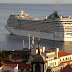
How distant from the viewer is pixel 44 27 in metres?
98.9

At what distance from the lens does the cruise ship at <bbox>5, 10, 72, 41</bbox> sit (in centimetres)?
9161

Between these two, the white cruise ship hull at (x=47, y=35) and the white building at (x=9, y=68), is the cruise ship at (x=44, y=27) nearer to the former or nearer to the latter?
the white cruise ship hull at (x=47, y=35)

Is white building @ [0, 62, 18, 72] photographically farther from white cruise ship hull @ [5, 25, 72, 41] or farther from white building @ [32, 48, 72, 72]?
white cruise ship hull @ [5, 25, 72, 41]

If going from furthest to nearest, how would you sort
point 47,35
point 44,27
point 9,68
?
point 44,27
point 47,35
point 9,68

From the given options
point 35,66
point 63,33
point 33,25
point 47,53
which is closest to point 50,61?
point 47,53

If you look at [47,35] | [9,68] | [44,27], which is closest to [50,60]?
[9,68]

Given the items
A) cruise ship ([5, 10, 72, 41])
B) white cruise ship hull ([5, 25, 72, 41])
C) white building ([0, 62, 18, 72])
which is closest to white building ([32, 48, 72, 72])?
white building ([0, 62, 18, 72])

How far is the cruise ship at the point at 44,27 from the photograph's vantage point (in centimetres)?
9161

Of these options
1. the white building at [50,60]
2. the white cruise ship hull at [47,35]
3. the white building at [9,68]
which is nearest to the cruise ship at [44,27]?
the white cruise ship hull at [47,35]

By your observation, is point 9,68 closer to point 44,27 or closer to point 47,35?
point 47,35

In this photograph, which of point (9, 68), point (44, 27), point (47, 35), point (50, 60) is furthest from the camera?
point (44, 27)

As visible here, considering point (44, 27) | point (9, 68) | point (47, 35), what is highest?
point (9, 68)

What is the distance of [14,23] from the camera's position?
10669 centimetres

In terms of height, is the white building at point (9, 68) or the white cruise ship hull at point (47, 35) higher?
the white building at point (9, 68)
